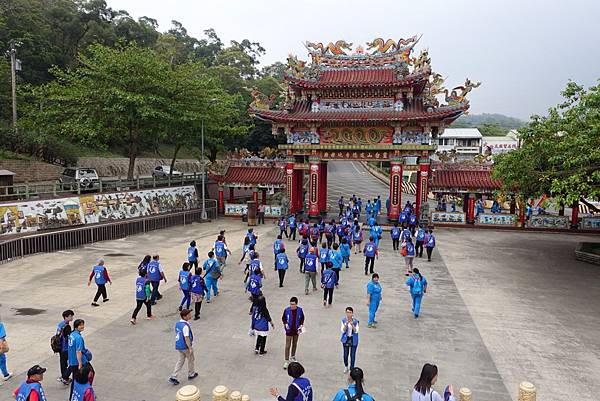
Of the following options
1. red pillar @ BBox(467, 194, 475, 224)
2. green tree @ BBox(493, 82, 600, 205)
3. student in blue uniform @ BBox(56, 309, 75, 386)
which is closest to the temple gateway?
red pillar @ BBox(467, 194, 475, 224)

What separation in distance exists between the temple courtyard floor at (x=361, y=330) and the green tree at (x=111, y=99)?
10007 mm

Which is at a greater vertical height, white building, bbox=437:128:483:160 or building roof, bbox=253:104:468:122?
white building, bbox=437:128:483:160

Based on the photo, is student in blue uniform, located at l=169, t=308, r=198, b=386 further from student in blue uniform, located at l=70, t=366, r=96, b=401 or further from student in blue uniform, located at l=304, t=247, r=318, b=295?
student in blue uniform, located at l=304, t=247, r=318, b=295

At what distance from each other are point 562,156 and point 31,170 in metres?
33.6

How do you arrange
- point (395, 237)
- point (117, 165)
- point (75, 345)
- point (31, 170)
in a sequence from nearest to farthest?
1. point (75, 345)
2. point (395, 237)
3. point (31, 170)
4. point (117, 165)

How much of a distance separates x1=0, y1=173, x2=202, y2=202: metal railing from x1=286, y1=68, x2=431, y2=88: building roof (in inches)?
446

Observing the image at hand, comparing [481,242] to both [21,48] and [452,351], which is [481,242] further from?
[21,48]

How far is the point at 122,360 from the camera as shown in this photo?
28.8 feet

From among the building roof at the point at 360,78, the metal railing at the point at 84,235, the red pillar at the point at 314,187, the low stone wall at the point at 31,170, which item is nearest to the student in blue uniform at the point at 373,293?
the metal railing at the point at 84,235

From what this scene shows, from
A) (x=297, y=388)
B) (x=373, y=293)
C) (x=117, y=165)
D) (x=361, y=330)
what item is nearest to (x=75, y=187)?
(x=117, y=165)

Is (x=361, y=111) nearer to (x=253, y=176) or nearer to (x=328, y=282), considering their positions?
(x=253, y=176)

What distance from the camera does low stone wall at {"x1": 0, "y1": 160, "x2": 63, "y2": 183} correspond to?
29.2 meters

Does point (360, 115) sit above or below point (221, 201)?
above

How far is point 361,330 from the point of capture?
10.6 meters
